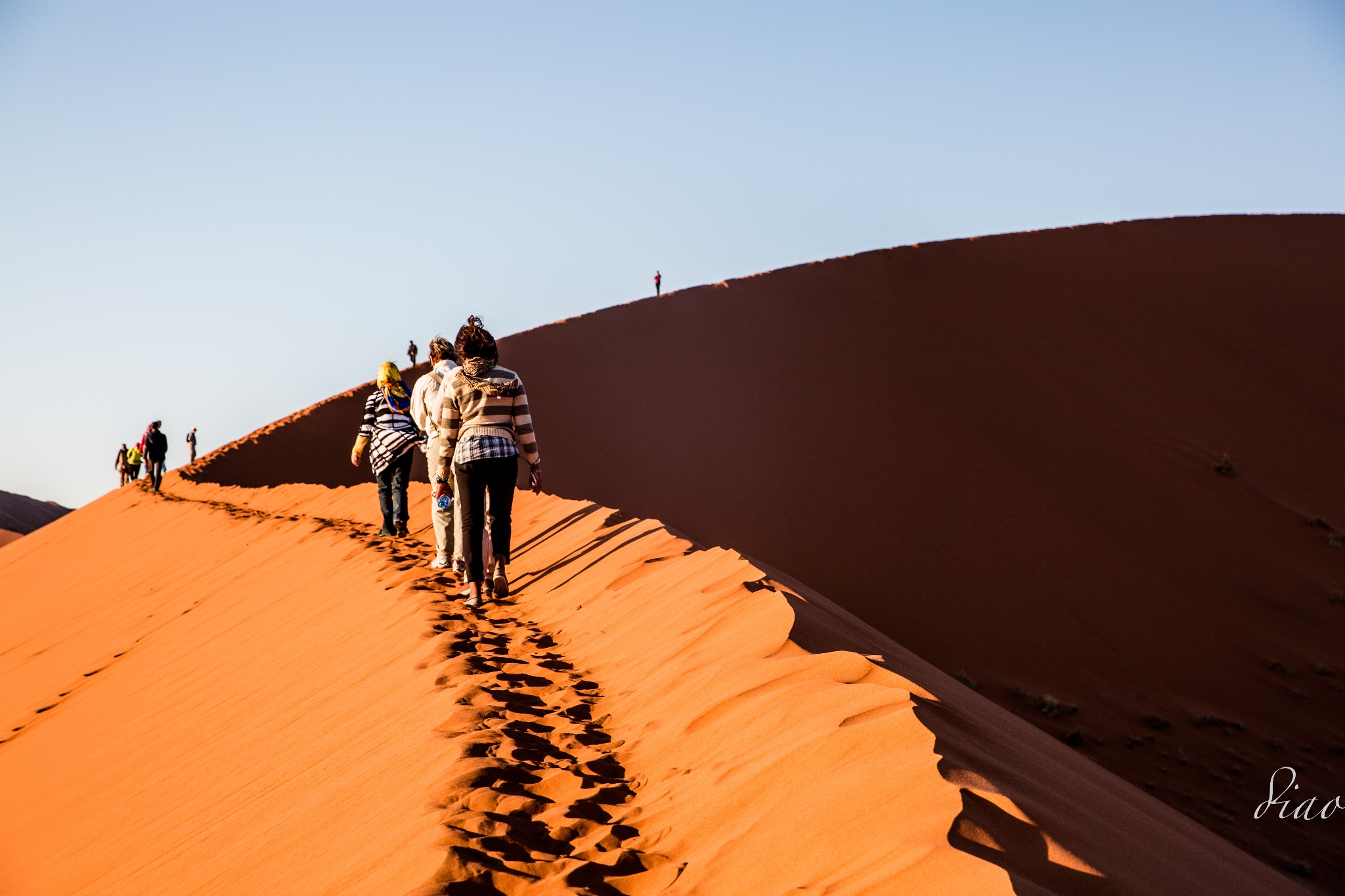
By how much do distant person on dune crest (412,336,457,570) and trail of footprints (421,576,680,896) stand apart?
2254mm

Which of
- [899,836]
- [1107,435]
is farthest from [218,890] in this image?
Answer: [1107,435]

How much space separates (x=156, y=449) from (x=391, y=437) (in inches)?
497

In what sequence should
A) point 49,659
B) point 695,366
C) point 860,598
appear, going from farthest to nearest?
point 695,366 < point 860,598 < point 49,659

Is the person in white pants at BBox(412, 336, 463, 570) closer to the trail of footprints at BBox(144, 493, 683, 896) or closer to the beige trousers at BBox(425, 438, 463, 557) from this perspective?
the beige trousers at BBox(425, 438, 463, 557)

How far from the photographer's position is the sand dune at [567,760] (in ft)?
7.82

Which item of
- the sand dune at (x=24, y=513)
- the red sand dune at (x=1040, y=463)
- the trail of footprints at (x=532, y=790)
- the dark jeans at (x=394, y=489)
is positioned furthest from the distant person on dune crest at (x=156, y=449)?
the sand dune at (x=24, y=513)

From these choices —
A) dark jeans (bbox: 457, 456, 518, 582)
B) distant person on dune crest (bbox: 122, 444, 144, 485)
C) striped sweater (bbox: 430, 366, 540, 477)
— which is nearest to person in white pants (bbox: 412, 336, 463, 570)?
striped sweater (bbox: 430, 366, 540, 477)

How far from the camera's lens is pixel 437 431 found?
7.03 metres

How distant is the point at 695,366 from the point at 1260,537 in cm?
1011

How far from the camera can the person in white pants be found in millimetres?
6910

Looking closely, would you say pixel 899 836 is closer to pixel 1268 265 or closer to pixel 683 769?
pixel 683 769

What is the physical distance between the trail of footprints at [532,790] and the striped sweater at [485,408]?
5.22 ft

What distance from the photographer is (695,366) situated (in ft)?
66.3

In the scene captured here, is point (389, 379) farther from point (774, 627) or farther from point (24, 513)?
point (24, 513)
